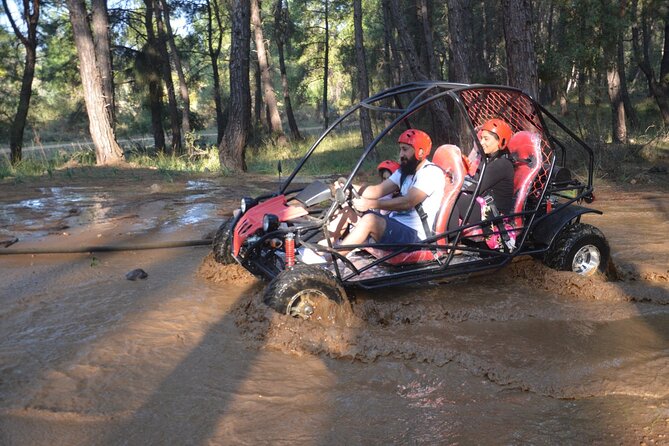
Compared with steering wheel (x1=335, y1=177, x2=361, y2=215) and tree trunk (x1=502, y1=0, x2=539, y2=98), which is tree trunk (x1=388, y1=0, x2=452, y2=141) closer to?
tree trunk (x1=502, y1=0, x2=539, y2=98)

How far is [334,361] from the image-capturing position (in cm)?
412

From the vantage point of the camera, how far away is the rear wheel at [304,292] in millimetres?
4363

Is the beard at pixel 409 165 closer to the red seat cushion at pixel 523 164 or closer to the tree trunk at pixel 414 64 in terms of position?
the red seat cushion at pixel 523 164

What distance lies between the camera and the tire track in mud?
3.95 m

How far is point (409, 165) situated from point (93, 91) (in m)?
10.2

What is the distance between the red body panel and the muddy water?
609 mm

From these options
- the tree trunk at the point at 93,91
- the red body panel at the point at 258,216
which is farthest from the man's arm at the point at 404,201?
the tree trunk at the point at 93,91

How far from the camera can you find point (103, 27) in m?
16.4

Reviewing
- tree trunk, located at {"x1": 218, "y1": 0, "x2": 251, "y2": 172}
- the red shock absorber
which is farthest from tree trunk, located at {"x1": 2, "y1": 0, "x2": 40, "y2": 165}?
the red shock absorber

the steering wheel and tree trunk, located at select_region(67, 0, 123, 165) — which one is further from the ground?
tree trunk, located at select_region(67, 0, 123, 165)

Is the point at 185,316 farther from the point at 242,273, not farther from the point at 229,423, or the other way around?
the point at 229,423

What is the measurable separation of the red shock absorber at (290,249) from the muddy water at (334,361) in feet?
1.48

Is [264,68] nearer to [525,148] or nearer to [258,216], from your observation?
[525,148]

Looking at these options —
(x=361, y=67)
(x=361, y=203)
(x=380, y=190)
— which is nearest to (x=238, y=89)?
(x=361, y=67)
